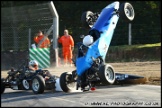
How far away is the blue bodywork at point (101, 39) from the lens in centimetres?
1055

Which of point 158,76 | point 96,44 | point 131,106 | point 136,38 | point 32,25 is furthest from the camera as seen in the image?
point 136,38

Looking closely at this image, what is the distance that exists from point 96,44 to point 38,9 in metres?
6.22

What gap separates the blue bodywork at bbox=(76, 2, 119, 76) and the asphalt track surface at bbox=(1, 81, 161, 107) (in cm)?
76

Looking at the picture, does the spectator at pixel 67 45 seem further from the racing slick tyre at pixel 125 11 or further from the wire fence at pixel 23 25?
the racing slick tyre at pixel 125 11

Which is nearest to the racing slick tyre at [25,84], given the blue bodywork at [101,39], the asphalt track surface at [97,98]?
the asphalt track surface at [97,98]

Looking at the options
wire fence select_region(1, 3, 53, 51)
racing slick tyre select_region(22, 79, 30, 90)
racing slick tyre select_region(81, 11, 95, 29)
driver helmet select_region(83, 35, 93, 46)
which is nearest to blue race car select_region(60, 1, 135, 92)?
driver helmet select_region(83, 35, 93, 46)

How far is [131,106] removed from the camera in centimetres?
833

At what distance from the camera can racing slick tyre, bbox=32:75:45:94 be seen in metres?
10.9

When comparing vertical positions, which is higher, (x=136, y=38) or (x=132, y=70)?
(x=136, y=38)

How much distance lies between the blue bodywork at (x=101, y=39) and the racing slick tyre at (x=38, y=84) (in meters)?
1.05

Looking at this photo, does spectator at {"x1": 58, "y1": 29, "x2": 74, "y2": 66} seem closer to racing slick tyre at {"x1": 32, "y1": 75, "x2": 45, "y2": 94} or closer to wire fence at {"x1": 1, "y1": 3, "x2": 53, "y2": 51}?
wire fence at {"x1": 1, "y1": 3, "x2": 53, "y2": 51}

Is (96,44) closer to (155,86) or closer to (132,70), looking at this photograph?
(155,86)

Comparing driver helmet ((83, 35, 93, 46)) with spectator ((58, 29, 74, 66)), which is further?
spectator ((58, 29, 74, 66))

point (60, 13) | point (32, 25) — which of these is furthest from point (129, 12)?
point (60, 13)
